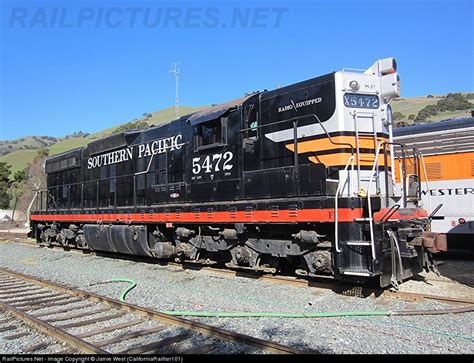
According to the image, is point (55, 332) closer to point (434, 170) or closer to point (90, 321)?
point (90, 321)

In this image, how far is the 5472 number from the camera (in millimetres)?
8750

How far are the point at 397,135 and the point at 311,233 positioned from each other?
21.9 feet

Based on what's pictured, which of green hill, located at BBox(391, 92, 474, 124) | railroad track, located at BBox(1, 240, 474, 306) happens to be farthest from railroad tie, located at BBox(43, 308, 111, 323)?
green hill, located at BBox(391, 92, 474, 124)

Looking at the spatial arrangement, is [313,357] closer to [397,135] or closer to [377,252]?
[377,252]

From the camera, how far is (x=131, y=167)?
12.5m

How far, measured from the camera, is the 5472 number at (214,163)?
8.75 metres

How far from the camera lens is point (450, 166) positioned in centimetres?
1116

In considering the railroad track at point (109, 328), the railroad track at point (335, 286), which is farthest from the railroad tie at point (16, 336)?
the railroad track at point (335, 286)

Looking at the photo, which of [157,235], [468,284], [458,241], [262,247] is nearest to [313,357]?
[262,247]

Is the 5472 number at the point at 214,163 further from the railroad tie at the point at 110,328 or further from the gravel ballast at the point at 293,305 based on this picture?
the railroad tie at the point at 110,328

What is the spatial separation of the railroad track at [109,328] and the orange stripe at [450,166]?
310 inches

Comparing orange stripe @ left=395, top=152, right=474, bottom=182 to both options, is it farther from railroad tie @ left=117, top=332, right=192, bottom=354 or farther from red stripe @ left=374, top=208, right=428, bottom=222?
railroad tie @ left=117, top=332, right=192, bottom=354

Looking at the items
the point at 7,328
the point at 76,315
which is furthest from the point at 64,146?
the point at 7,328

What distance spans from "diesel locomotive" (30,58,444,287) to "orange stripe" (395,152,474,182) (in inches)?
135
